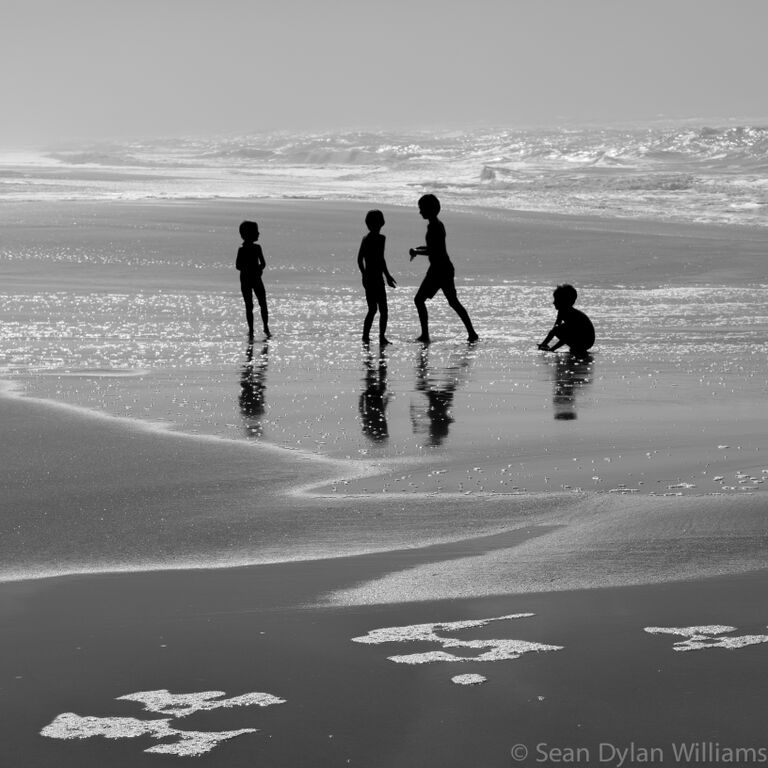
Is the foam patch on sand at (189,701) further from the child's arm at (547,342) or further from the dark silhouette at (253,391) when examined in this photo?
the child's arm at (547,342)

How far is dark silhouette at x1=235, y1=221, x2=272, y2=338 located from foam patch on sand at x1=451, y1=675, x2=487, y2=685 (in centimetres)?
884

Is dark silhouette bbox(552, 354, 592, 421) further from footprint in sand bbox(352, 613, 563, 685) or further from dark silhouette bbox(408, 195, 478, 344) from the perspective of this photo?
footprint in sand bbox(352, 613, 563, 685)

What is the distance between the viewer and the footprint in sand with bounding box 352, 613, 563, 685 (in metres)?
4.14

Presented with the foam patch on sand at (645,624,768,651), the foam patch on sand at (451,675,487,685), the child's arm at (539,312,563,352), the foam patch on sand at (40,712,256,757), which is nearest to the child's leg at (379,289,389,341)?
the child's arm at (539,312,563,352)

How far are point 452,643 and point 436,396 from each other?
510 centimetres

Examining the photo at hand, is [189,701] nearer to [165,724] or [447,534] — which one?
[165,724]

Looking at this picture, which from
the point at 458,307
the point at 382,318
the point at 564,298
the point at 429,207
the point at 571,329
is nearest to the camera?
the point at 571,329

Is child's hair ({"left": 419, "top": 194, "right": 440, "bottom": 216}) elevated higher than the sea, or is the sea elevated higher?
the sea

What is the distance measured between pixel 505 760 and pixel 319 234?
63.0 feet

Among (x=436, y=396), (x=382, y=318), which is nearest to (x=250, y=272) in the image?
(x=382, y=318)

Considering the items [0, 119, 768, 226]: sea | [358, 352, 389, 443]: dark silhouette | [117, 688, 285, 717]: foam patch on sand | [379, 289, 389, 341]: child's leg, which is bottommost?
[117, 688, 285, 717]: foam patch on sand

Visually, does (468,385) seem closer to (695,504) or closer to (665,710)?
(695,504)

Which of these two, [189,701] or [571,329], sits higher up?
[571,329]

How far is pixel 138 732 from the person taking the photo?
3.65 meters
